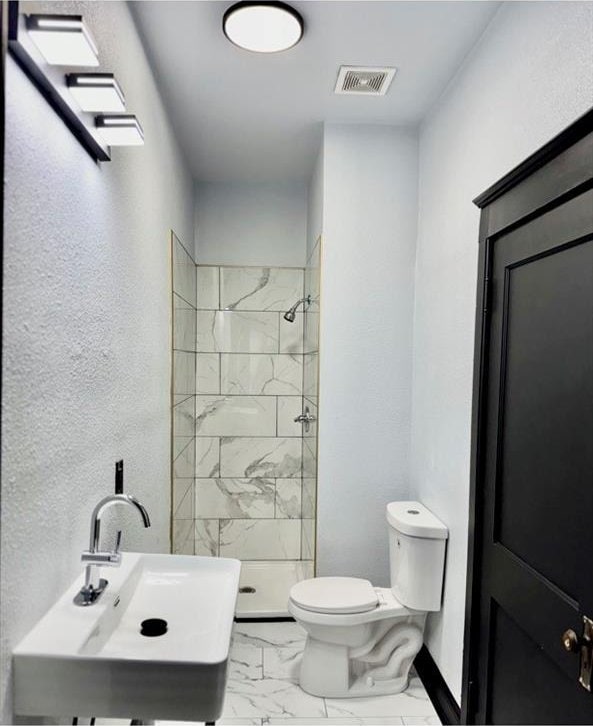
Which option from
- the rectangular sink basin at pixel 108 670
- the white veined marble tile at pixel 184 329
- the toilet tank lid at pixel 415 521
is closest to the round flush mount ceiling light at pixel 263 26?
the white veined marble tile at pixel 184 329

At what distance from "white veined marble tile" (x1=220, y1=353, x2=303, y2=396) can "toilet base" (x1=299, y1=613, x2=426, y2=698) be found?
1710 millimetres

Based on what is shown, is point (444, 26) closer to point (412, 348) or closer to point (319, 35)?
point (319, 35)

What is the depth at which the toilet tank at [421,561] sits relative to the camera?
2205 mm

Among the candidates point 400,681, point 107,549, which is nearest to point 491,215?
point 107,549

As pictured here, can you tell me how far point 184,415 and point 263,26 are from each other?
2045 millimetres

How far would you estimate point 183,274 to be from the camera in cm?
295

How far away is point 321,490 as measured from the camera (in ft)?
8.75

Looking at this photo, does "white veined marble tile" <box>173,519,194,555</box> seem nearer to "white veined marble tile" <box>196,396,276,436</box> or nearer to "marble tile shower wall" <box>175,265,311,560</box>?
"marble tile shower wall" <box>175,265,311,560</box>

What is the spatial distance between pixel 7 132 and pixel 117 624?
1202mm

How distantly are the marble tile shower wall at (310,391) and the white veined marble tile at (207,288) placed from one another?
2.10 feet

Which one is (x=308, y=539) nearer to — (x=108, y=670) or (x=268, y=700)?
(x=268, y=700)

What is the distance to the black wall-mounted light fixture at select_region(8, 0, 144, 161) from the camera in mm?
960

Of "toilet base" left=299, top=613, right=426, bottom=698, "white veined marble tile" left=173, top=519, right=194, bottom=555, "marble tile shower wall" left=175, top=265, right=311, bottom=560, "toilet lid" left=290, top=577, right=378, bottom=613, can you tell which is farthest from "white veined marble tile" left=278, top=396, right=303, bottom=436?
"toilet base" left=299, top=613, right=426, bottom=698

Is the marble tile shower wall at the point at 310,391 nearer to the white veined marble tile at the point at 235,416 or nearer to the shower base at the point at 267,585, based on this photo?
the shower base at the point at 267,585
